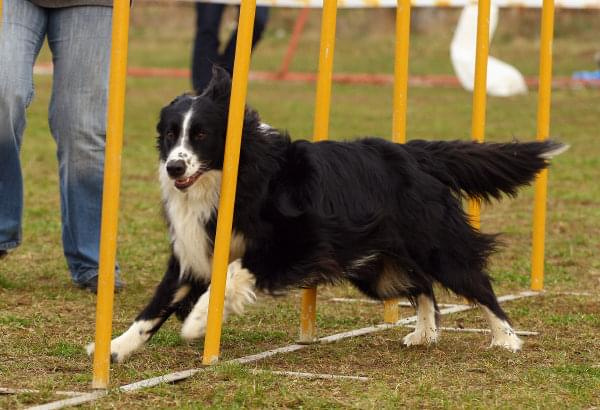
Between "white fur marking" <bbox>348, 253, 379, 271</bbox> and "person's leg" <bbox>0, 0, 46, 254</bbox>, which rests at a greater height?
"person's leg" <bbox>0, 0, 46, 254</bbox>

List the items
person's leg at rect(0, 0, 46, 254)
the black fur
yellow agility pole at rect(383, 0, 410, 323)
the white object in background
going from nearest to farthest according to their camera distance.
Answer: the black fur
yellow agility pole at rect(383, 0, 410, 323)
person's leg at rect(0, 0, 46, 254)
the white object in background

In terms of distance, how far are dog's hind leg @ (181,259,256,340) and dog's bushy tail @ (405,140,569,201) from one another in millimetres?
919

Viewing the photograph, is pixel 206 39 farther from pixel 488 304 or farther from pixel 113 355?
pixel 113 355

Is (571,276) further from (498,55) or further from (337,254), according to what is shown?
(498,55)

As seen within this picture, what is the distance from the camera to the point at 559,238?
24.1ft

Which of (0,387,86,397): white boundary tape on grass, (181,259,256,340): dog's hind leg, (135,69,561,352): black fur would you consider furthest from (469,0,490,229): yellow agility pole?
(0,387,86,397): white boundary tape on grass

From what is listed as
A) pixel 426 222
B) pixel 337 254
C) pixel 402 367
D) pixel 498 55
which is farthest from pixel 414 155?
pixel 498 55

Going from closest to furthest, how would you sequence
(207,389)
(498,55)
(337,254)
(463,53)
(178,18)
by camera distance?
1. (207,389)
2. (337,254)
3. (463,53)
4. (498,55)
5. (178,18)

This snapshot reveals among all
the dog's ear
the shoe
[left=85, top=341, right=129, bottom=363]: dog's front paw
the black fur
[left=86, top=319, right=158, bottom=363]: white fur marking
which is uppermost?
the dog's ear

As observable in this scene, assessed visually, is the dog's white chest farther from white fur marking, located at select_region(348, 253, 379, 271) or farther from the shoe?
the shoe

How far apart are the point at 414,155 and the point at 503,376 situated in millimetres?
1026

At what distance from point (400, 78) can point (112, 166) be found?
1860 millimetres

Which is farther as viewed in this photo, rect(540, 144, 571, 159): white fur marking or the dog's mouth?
rect(540, 144, 571, 159): white fur marking

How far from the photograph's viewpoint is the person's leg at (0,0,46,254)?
4.97 meters
